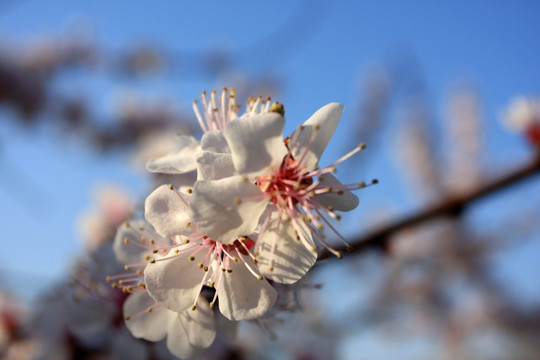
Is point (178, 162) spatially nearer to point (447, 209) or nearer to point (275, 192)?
point (275, 192)

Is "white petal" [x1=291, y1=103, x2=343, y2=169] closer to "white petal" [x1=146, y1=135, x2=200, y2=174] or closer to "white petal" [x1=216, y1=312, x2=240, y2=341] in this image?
"white petal" [x1=146, y1=135, x2=200, y2=174]

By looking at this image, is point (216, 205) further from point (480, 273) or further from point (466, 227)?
point (480, 273)

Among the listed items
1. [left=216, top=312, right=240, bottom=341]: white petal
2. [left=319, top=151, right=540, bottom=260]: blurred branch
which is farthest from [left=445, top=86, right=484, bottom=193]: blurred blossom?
[left=216, top=312, right=240, bottom=341]: white petal

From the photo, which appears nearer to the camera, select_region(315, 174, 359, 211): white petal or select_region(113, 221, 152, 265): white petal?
select_region(315, 174, 359, 211): white petal

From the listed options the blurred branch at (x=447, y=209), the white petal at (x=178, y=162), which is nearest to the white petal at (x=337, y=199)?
the white petal at (x=178, y=162)

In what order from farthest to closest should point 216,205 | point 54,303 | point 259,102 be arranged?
point 54,303
point 259,102
point 216,205

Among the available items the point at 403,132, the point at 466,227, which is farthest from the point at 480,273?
the point at 403,132
